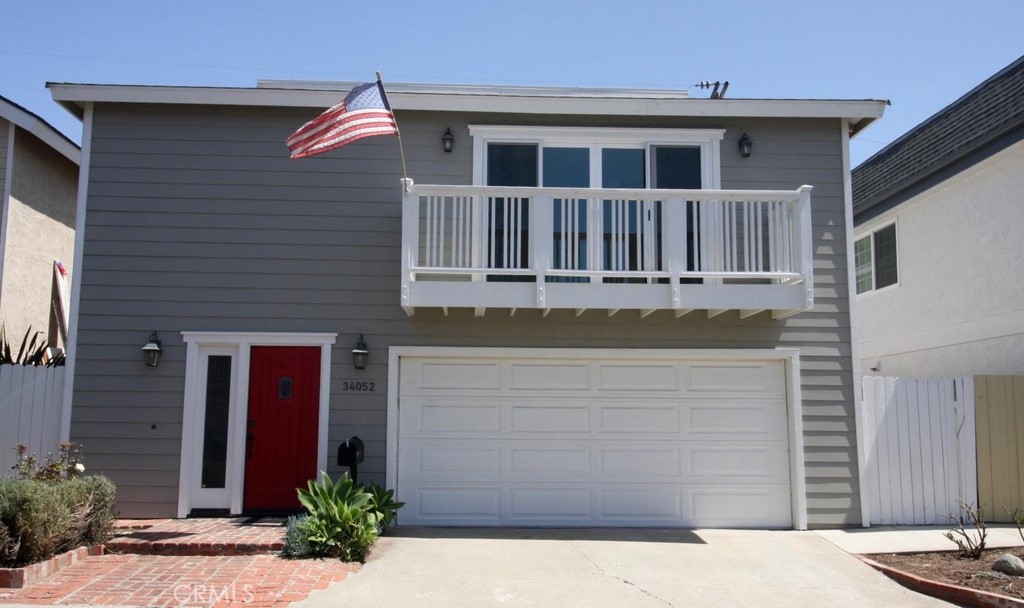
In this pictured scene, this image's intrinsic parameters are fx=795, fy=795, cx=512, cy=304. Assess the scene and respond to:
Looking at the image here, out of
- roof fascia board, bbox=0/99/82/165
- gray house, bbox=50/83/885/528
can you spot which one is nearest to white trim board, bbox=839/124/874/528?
gray house, bbox=50/83/885/528

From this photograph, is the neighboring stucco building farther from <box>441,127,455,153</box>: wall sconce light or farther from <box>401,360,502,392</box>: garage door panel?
<box>401,360,502,392</box>: garage door panel

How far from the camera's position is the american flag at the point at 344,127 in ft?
24.8

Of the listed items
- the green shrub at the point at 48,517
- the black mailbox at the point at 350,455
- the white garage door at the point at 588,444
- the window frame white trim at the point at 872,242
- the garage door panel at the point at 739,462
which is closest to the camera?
the green shrub at the point at 48,517

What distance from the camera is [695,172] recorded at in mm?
9602

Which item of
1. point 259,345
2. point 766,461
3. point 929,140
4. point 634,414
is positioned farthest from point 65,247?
point 929,140

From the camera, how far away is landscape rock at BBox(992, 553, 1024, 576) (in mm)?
6777

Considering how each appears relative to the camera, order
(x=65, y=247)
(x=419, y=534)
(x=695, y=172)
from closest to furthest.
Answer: (x=419, y=534), (x=695, y=172), (x=65, y=247)

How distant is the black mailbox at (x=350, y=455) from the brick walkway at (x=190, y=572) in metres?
0.88

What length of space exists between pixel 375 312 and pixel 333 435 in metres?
1.44

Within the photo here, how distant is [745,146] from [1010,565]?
508cm

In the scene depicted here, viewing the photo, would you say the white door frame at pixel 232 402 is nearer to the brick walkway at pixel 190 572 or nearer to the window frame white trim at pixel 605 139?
the brick walkway at pixel 190 572

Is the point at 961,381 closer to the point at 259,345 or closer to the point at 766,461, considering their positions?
the point at 766,461

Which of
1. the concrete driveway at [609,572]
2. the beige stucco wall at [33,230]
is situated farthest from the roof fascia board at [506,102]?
the concrete driveway at [609,572]

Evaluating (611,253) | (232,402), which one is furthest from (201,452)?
(611,253)
